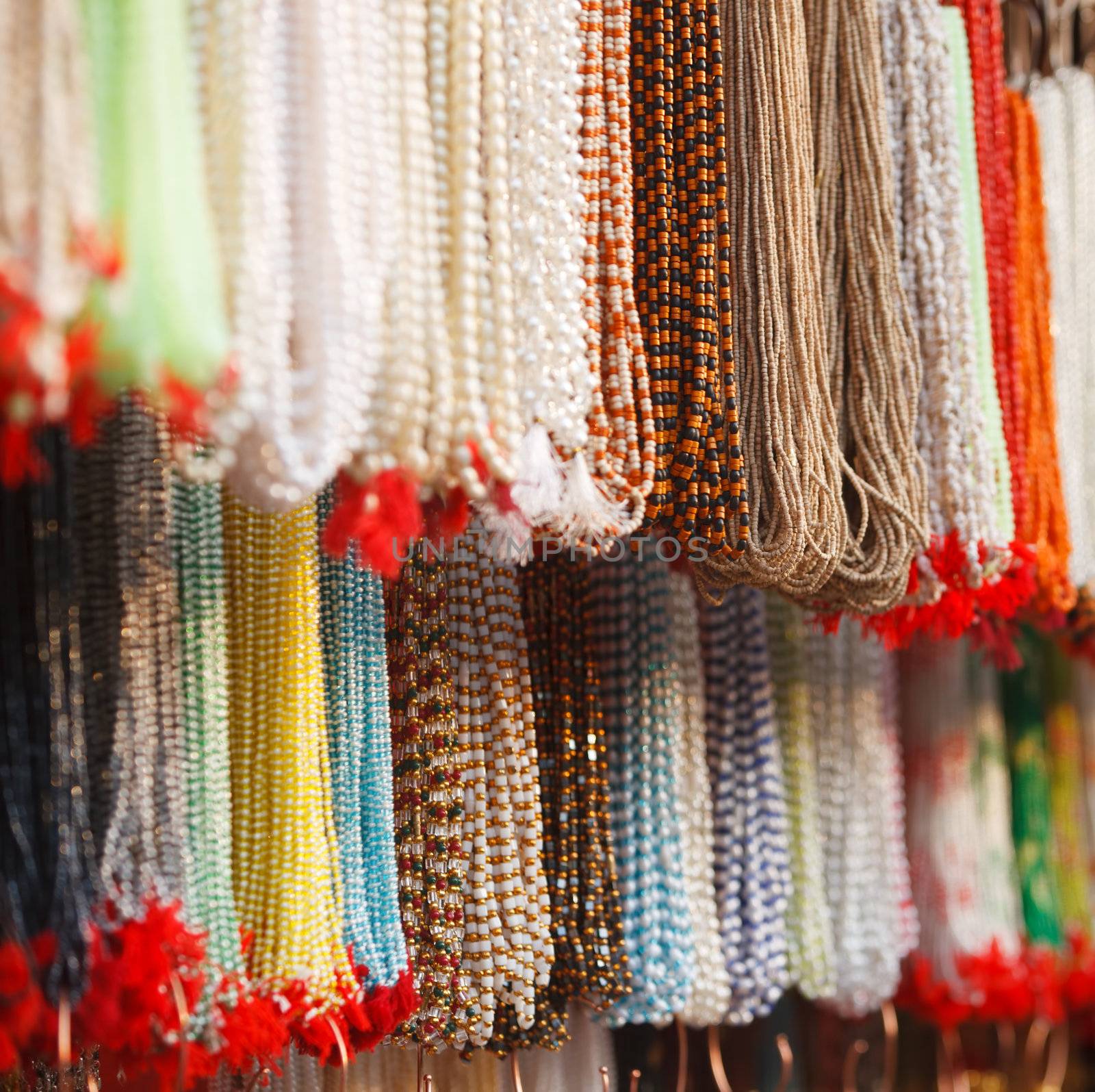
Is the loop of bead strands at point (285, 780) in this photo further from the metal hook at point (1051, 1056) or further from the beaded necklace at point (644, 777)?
the metal hook at point (1051, 1056)

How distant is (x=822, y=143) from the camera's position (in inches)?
45.1

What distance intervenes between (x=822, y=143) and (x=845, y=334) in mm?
171

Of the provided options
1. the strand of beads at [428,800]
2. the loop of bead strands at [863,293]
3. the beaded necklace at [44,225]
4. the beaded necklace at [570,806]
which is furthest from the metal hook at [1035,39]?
Result: the beaded necklace at [44,225]

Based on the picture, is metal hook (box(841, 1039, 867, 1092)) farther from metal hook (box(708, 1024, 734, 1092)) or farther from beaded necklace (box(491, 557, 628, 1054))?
beaded necklace (box(491, 557, 628, 1054))

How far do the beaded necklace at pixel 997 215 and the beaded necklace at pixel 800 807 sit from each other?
0.27 metres

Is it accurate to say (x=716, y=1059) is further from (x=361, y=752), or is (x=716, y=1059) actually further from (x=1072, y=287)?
(x=1072, y=287)

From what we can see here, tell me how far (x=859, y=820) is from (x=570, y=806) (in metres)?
0.41

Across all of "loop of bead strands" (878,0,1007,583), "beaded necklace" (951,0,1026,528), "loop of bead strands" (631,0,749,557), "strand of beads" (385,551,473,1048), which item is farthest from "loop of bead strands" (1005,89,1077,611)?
"strand of beads" (385,551,473,1048)

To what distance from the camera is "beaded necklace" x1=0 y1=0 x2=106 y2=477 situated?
61 centimetres

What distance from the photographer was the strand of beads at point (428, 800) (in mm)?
996

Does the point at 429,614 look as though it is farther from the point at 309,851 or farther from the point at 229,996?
the point at 229,996

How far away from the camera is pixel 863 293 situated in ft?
3.75

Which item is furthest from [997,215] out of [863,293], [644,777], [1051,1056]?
[1051,1056]

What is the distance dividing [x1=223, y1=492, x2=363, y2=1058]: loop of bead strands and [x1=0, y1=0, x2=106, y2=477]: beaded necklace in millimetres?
279
